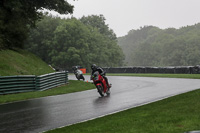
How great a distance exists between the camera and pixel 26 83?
703 inches

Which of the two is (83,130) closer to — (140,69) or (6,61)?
(6,61)

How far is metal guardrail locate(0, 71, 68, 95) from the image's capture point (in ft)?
53.8

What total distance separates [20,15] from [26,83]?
734 centimetres

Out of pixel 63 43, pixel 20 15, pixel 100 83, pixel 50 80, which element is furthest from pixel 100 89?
pixel 63 43

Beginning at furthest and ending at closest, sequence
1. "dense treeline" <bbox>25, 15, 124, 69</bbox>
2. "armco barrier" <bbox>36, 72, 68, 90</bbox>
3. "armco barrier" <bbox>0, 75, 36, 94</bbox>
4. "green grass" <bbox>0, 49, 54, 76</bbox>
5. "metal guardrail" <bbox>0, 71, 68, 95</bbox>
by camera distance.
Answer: "dense treeline" <bbox>25, 15, 124, 69</bbox> < "green grass" <bbox>0, 49, 54, 76</bbox> < "armco barrier" <bbox>36, 72, 68, 90</bbox> < "metal guardrail" <bbox>0, 71, 68, 95</bbox> < "armco barrier" <bbox>0, 75, 36, 94</bbox>

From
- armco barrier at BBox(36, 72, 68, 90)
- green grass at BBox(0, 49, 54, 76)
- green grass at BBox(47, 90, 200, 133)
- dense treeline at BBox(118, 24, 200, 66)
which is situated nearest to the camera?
green grass at BBox(47, 90, 200, 133)

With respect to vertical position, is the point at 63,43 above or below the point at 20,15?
above

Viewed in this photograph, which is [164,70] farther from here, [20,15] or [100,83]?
[100,83]

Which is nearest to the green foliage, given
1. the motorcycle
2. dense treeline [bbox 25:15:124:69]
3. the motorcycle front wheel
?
the motorcycle

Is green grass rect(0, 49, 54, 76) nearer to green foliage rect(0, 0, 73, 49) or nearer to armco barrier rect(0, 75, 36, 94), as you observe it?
green foliage rect(0, 0, 73, 49)

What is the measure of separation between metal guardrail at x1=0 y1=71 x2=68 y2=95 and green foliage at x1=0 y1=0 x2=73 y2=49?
4439 mm

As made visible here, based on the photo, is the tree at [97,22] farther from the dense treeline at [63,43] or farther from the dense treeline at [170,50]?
the dense treeline at [170,50]

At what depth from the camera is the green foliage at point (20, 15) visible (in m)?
22.2

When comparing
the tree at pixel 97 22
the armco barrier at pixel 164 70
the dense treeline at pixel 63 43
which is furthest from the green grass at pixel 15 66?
the tree at pixel 97 22
